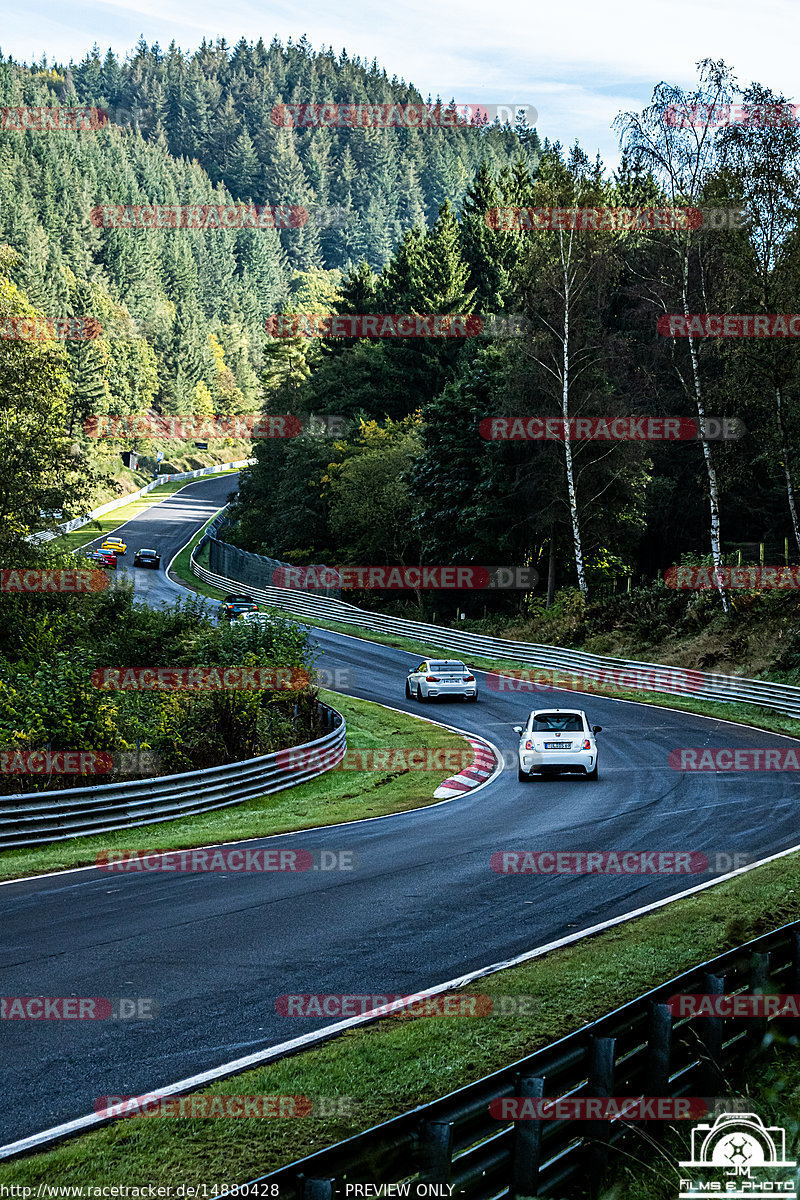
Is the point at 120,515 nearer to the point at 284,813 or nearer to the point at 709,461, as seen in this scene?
the point at 709,461

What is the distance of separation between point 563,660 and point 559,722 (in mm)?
18930

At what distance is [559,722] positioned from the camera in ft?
76.9

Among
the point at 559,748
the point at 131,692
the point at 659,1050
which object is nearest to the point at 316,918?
the point at 659,1050

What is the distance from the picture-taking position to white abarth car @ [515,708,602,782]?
22859 mm

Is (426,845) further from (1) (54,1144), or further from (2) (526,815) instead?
(1) (54,1144)

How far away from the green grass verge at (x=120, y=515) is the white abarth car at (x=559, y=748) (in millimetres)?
45656

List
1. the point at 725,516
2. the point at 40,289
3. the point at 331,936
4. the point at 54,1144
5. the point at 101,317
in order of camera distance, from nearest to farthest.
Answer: the point at 54,1144 → the point at 331,936 → the point at 725,516 → the point at 40,289 → the point at 101,317

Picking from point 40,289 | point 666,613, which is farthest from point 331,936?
point 40,289

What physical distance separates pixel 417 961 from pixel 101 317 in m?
148

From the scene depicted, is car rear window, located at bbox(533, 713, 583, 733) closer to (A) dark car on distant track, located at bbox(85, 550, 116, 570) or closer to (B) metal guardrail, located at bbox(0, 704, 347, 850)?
(B) metal guardrail, located at bbox(0, 704, 347, 850)

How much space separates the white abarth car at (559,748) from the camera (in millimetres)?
22859

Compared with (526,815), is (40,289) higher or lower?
Result: higher

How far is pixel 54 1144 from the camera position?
22.9 ft

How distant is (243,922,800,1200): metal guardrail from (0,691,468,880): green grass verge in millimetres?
9495
